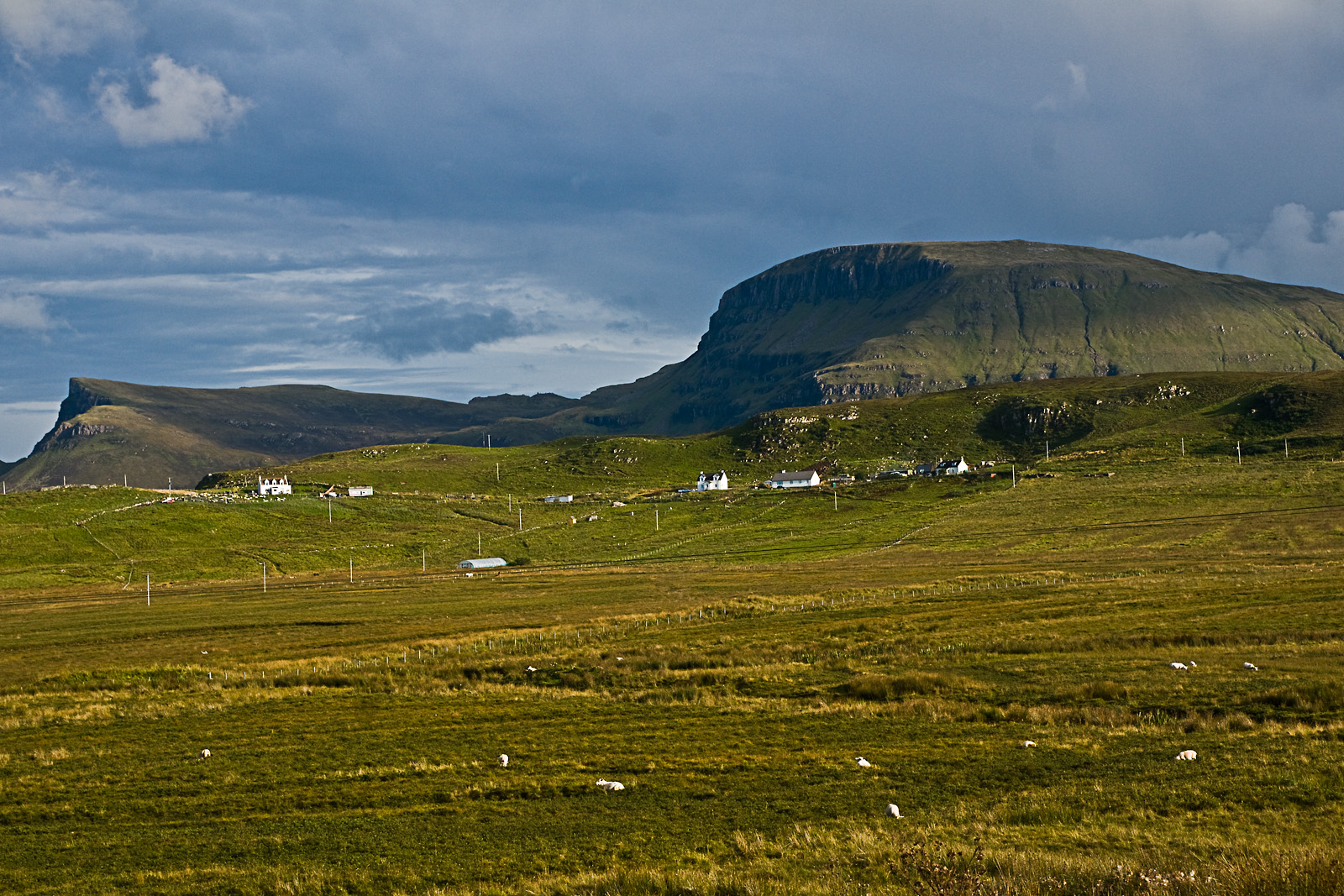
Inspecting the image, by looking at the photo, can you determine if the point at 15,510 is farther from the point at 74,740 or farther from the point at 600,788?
the point at 600,788

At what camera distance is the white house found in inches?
5650

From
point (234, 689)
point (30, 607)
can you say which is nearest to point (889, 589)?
point (234, 689)

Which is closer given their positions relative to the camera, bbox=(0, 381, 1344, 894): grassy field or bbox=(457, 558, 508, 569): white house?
bbox=(0, 381, 1344, 894): grassy field

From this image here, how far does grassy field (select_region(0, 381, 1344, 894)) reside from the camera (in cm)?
1898

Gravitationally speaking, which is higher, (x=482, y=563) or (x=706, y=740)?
(x=706, y=740)

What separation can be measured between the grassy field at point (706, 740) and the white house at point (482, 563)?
1937 inches

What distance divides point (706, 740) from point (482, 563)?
118 m

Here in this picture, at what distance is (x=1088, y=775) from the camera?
2422cm

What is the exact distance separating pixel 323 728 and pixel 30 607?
84752mm

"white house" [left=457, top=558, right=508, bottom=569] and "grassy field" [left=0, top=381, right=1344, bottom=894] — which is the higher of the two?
"grassy field" [left=0, top=381, right=1344, bottom=894]

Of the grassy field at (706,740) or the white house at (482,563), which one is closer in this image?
the grassy field at (706,740)

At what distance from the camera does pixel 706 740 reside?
3127cm

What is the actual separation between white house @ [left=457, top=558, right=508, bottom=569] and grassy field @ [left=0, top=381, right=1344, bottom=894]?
4919cm

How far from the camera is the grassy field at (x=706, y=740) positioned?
19.0m
